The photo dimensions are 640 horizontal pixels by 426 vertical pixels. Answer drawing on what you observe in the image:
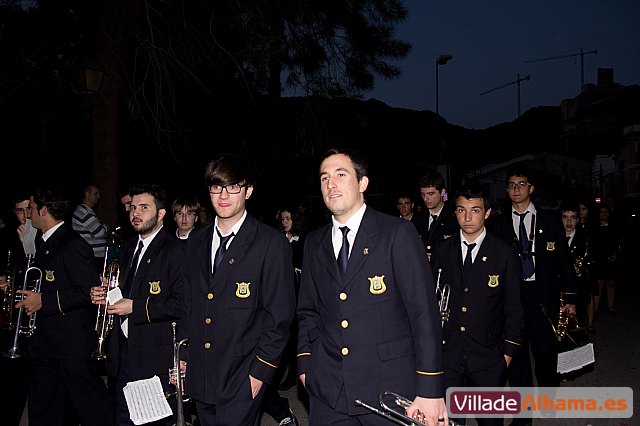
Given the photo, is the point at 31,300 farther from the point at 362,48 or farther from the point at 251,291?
the point at 362,48

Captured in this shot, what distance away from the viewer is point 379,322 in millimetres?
3369

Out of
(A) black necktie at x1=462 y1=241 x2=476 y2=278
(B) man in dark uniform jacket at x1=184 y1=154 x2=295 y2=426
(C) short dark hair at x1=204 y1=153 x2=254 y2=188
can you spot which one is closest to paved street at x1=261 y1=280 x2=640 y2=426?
(A) black necktie at x1=462 y1=241 x2=476 y2=278

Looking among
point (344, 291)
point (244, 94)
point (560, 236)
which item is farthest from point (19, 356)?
point (244, 94)

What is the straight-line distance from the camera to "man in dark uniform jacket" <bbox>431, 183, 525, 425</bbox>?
4.45m

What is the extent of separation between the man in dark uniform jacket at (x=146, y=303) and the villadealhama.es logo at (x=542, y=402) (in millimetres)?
2327

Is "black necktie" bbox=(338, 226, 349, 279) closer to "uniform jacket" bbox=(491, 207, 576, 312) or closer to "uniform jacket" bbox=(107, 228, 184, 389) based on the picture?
"uniform jacket" bbox=(107, 228, 184, 389)

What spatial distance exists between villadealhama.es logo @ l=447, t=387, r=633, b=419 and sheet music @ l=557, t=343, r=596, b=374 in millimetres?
534

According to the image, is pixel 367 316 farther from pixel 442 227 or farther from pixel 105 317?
pixel 442 227

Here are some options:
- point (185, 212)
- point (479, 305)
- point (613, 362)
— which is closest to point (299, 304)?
point (479, 305)

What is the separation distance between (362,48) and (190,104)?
676cm

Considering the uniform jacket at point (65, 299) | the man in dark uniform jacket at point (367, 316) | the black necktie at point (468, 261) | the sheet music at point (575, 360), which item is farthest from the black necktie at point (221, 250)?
the sheet music at point (575, 360)

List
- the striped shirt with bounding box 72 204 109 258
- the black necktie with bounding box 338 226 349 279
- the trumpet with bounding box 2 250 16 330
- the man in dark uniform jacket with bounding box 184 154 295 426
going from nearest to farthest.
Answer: the black necktie with bounding box 338 226 349 279 < the man in dark uniform jacket with bounding box 184 154 295 426 < the trumpet with bounding box 2 250 16 330 < the striped shirt with bounding box 72 204 109 258

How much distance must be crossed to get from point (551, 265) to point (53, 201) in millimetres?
4936

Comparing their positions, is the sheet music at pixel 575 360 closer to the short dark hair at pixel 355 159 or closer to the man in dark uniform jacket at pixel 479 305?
the man in dark uniform jacket at pixel 479 305
